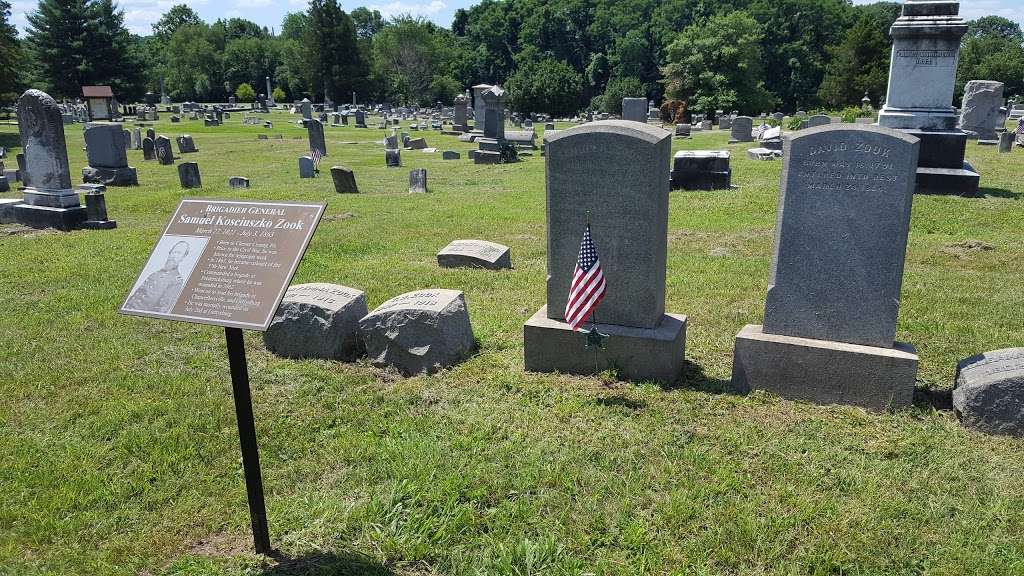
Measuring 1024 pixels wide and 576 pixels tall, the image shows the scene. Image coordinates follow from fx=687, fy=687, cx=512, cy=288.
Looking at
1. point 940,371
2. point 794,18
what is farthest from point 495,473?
point 794,18

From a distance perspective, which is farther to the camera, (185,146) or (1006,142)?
(185,146)

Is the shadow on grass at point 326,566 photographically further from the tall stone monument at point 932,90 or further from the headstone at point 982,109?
the headstone at point 982,109

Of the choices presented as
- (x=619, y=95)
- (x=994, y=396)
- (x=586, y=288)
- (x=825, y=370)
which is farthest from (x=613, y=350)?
(x=619, y=95)

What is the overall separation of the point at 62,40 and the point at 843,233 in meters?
61.9

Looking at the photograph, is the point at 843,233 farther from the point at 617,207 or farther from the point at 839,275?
the point at 617,207

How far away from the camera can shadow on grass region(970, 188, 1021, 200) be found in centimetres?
1196

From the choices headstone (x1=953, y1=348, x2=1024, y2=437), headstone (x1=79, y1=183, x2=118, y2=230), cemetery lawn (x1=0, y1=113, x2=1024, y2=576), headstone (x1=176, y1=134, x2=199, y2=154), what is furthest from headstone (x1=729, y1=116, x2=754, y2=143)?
headstone (x1=953, y1=348, x2=1024, y2=437)

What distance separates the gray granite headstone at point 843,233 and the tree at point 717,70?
134 feet

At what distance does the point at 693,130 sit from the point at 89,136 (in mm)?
27797

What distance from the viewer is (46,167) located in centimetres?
1205

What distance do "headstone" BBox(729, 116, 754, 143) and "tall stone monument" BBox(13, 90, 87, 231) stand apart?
22.5 metres

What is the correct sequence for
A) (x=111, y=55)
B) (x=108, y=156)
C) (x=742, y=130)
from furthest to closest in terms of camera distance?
(x=111, y=55) → (x=742, y=130) → (x=108, y=156)

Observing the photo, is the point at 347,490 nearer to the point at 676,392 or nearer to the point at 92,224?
the point at 676,392

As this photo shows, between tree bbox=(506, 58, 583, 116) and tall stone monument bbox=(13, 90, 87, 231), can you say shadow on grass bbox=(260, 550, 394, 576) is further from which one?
tree bbox=(506, 58, 583, 116)
